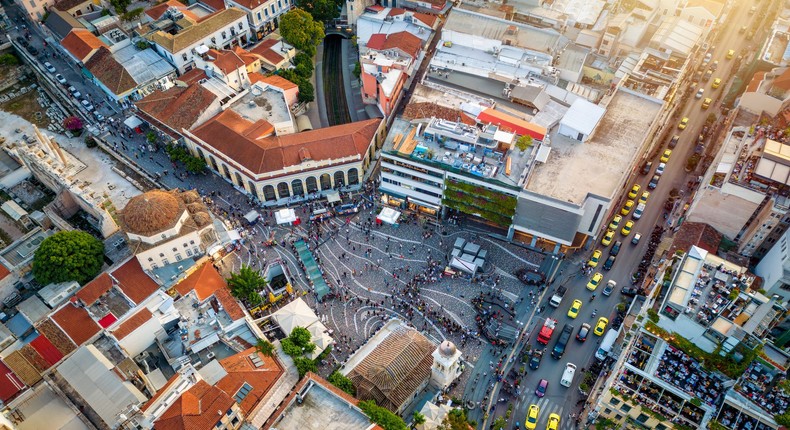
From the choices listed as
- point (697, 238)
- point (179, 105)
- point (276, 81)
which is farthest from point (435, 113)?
point (179, 105)

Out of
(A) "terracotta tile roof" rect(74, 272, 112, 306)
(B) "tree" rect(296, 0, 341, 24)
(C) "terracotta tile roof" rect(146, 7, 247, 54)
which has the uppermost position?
(B) "tree" rect(296, 0, 341, 24)

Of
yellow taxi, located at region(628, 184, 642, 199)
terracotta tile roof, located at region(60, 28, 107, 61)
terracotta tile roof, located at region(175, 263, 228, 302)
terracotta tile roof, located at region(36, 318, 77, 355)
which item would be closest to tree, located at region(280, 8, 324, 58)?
terracotta tile roof, located at region(60, 28, 107, 61)

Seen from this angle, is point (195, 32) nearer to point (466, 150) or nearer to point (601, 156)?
point (466, 150)

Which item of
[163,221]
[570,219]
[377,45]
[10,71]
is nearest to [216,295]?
[163,221]

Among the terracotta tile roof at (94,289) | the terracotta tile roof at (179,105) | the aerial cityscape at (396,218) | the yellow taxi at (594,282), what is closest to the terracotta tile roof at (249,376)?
the aerial cityscape at (396,218)

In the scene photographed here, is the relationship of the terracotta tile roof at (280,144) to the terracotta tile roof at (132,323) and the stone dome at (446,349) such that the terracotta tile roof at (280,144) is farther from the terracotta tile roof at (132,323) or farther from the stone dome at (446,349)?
the stone dome at (446,349)

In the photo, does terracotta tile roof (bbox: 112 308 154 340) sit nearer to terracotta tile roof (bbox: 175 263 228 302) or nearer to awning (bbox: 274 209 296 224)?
terracotta tile roof (bbox: 175 263 228 302)
